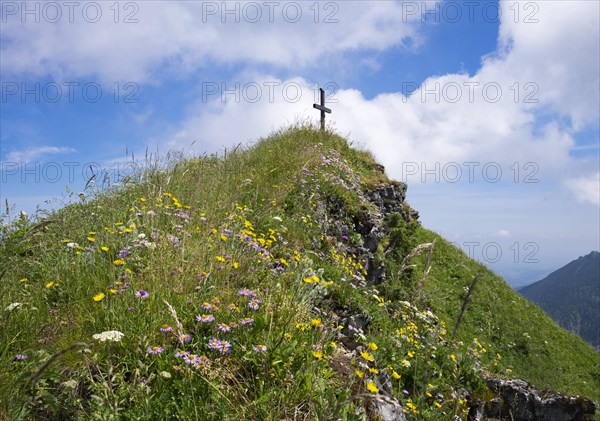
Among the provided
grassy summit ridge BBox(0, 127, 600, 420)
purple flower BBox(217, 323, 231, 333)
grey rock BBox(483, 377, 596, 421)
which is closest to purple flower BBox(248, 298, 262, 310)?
grassy summit ridge BBox(0, 127, 600, 420)

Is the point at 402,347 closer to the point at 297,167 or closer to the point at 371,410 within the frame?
the point at 371,410

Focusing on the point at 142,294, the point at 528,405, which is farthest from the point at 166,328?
the point at 528,405

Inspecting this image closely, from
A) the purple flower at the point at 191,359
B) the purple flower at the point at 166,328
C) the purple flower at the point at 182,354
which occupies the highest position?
the purple flower at the point at 166,328

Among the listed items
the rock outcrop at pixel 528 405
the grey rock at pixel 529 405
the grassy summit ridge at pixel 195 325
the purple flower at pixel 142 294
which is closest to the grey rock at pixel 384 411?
the grassy summit ridge at pixel 195 325

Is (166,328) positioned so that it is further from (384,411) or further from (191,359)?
(384,411)

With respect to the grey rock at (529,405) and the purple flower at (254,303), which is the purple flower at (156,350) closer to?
the purple flower at (254,303)

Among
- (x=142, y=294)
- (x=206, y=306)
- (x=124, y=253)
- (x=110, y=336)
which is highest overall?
(x=124, y=253)

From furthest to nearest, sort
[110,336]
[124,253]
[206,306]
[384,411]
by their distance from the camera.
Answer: [124,253] < [384,411] < [206,306] < [110,336]

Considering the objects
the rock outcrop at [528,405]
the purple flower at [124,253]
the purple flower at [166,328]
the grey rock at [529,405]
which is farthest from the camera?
the grey rock at [529,405]

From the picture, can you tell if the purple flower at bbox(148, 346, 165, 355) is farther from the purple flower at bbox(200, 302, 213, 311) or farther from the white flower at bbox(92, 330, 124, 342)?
the purple flower at bbox(200, 302, 213, 311)

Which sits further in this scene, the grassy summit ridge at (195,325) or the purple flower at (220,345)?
the purple flower at (220,345)

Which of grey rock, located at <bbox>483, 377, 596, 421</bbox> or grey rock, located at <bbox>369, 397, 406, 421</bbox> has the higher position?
grey rock, located at <bbox>369, 397, 406, 421</bbox>

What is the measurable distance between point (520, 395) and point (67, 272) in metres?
7.71

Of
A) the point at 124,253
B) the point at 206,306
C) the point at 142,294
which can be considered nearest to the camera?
the point at 206,306
